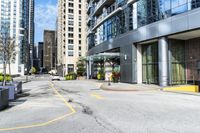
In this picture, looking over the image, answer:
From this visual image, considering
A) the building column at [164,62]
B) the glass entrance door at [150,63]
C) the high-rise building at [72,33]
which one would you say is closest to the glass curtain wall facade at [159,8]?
the building column at [164,62]

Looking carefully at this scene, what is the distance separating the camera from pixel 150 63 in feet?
115

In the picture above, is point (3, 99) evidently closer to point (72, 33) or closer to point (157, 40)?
point (157, 40)

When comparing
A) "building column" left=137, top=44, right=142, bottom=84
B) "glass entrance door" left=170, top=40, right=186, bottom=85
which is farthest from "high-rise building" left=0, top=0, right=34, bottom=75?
"glass entrance door" left=170, top=40, right=186, bottom=85

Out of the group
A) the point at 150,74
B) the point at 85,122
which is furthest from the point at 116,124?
the point at 150,74

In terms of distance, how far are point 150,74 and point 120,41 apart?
7936 mm

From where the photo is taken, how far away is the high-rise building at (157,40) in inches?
A: 1072

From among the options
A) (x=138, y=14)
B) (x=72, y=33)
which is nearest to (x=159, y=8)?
(x=138, y=14)

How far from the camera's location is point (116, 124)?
9297 mm

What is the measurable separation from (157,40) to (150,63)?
4078 mm

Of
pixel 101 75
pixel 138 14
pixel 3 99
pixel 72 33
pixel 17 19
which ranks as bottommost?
pixel 3 99

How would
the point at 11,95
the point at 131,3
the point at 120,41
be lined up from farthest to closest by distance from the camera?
the point at 120,41
the point at 131,3
the point at 11,95

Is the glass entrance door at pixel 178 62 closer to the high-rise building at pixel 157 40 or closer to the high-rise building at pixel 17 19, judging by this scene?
the high-rise building at pixel 157 40

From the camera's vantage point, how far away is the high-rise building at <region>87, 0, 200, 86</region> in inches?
1072

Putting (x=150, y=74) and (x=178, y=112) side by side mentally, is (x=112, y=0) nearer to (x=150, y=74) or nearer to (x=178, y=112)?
(x=150, y=74)
